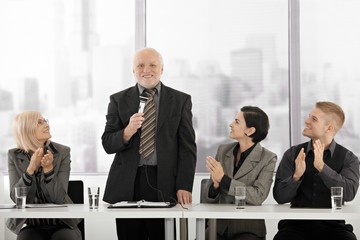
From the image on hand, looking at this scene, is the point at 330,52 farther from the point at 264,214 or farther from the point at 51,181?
the point at 51,181

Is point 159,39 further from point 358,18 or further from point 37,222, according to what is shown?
point 37,222

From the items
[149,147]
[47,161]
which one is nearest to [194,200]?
[149,147]

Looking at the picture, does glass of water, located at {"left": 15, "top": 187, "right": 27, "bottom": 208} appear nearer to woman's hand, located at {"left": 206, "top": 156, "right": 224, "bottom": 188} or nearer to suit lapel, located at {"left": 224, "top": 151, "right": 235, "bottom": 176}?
woman's hand, located at {"left": 206, "top": 156, "right": 224, "bottom": 188}

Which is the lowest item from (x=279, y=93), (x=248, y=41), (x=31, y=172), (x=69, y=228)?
(x=69, y=228)

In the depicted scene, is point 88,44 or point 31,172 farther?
point 88,44

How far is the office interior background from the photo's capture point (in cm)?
604

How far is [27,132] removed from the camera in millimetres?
4516

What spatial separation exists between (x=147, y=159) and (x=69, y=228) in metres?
0.68

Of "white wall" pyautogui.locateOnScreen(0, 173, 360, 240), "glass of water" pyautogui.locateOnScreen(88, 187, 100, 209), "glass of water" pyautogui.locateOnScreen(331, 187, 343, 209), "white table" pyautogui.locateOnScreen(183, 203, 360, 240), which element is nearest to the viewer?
"white table" pyautogui.locateOnScreen(183, 203, 360, 240)

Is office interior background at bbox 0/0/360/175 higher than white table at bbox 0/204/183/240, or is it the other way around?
office interior background at bbox 0/0/360/175

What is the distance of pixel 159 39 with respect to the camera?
6.19 meters

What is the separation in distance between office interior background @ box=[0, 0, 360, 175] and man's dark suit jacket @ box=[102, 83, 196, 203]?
178 cm

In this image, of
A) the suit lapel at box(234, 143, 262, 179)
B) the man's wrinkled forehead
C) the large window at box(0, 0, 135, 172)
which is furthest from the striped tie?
the large window at box(0, 0, 135, 172)

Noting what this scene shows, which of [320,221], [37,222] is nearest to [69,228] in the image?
[37,222]
